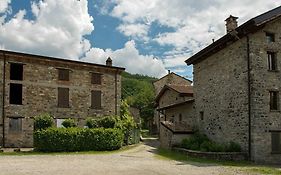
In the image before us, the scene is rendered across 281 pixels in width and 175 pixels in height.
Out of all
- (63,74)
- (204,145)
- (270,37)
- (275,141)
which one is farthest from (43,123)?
(270,37)

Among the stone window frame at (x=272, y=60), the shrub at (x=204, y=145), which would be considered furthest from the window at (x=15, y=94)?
the stone window frame at (x=272, y=60)

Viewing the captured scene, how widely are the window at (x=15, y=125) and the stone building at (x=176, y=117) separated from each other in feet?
40.0

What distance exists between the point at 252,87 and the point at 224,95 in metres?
2.92

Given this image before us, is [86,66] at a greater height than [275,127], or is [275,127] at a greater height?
[86,66]

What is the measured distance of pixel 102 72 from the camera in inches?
1266

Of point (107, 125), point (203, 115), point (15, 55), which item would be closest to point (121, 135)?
point (107, 125)

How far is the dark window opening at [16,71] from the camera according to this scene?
27.8 m

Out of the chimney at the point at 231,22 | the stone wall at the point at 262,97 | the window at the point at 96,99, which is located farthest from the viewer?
the window at the point at 96,99

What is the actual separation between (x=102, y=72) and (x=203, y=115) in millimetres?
11369

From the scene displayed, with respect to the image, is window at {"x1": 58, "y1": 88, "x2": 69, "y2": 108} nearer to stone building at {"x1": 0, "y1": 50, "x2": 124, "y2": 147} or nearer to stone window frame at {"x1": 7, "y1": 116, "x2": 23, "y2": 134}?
stone building at {"x1": 0, "y1": 50, "x2": 124, "y2": 147}

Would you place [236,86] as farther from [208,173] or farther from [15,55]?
[15,55]

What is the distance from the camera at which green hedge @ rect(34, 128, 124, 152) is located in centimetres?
2361

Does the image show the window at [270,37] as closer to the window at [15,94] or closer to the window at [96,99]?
the window at [96,99]

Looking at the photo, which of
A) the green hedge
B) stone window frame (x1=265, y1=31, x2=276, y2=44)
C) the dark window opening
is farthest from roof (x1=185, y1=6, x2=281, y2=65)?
the dark window opening
